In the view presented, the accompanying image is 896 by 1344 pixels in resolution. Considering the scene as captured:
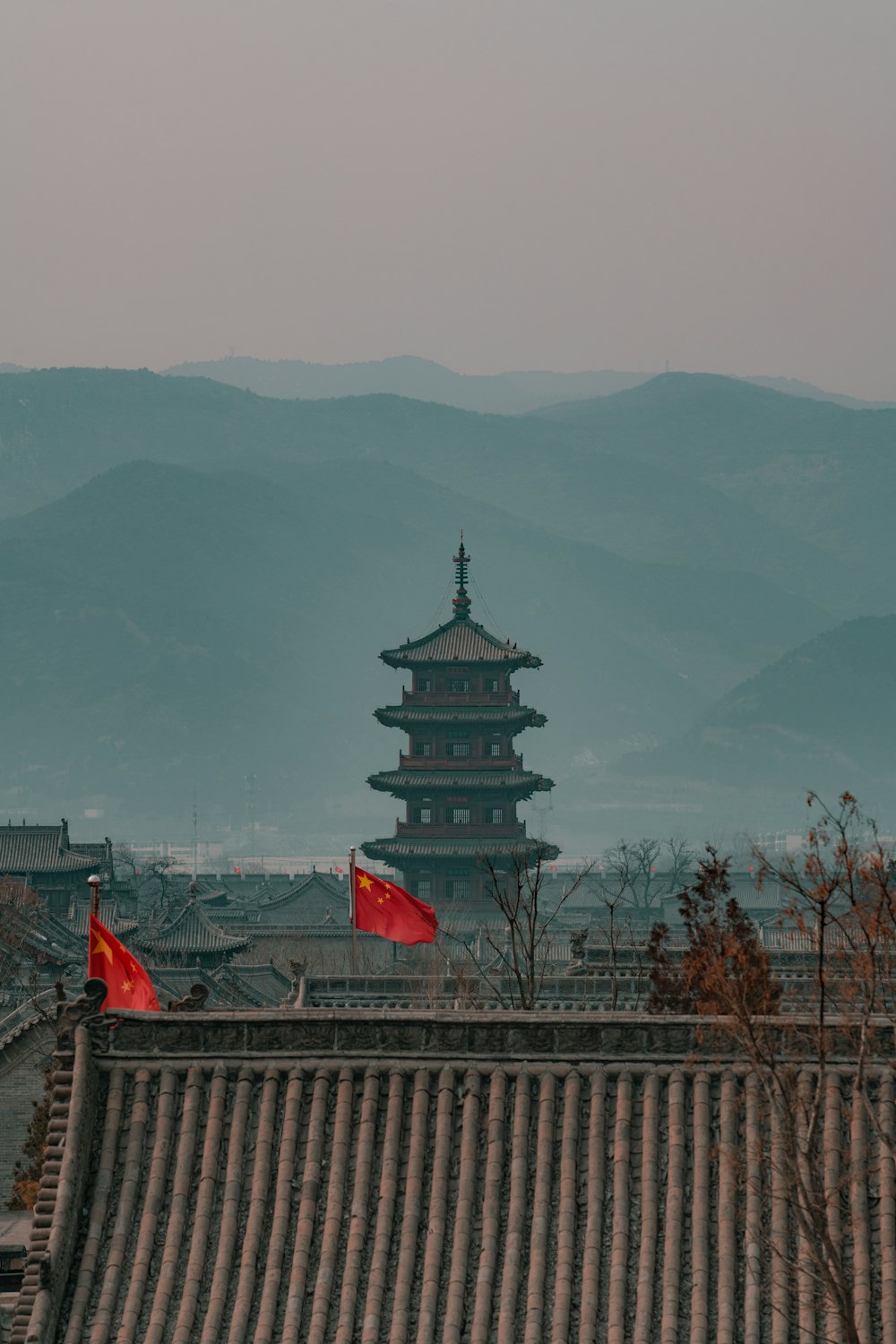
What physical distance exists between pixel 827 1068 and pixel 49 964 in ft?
207

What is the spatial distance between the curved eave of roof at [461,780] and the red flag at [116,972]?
95.5 m

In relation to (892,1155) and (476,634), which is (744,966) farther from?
(476,634)

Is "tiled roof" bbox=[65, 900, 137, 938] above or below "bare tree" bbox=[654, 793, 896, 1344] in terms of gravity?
above

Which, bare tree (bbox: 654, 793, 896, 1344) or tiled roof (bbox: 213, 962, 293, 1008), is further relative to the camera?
tiled roof (bbox: 213, 962, 293, 1008)

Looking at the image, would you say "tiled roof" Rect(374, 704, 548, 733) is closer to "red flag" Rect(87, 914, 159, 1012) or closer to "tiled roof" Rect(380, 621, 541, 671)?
"tiled roof" Rect(380, 621, 541, 671)

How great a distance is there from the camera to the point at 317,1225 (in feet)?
57.9

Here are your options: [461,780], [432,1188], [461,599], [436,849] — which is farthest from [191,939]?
[432,1188]

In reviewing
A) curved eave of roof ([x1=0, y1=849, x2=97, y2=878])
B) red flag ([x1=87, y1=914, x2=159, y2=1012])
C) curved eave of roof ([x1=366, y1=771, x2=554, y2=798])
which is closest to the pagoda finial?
curved eave of roof ([x1=366, y1=771, x2=554, y2=798])

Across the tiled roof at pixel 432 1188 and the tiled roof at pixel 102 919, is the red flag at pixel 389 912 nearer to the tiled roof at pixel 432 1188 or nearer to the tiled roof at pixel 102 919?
the tiled roof at pixel 432 1188

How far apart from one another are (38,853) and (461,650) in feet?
100

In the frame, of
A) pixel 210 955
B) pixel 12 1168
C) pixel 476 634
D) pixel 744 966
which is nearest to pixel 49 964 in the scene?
pixel 210 955

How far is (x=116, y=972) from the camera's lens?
2642cm

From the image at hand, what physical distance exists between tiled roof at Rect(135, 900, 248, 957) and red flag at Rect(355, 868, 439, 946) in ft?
131

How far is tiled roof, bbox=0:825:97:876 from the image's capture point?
103 meters
